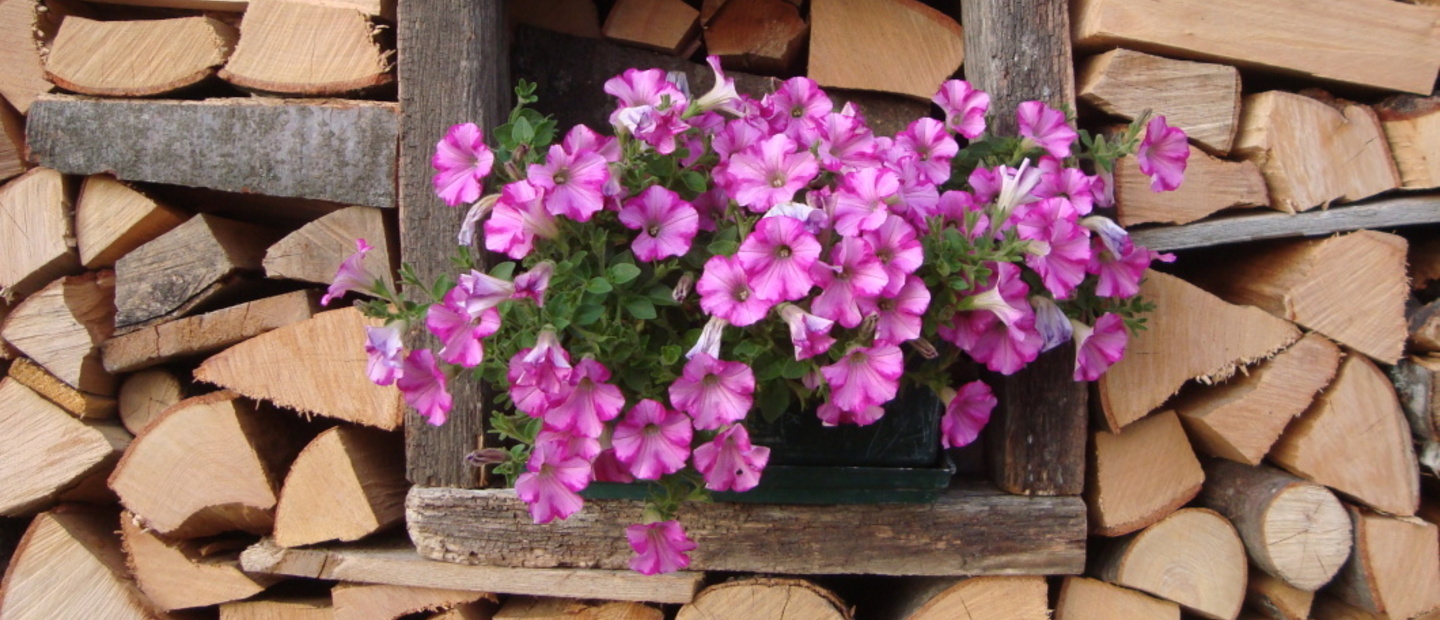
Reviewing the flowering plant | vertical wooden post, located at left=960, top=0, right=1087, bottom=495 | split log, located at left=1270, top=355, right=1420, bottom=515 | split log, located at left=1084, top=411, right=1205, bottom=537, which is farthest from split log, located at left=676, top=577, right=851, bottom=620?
split log, located at left=1270, top=355, right=1420, bottom=515

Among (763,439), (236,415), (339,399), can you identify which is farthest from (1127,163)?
(236,415)

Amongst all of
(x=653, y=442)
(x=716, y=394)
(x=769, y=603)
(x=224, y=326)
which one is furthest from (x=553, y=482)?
(x=224, y=326)

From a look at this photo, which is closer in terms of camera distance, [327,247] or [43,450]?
[327,247]

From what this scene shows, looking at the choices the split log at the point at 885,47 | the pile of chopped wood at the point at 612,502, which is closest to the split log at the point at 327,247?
the pile of chopped wood at the point at 612,502

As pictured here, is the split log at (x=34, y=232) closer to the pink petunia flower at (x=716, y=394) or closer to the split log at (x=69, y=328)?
the split log at (x=69, y=328)

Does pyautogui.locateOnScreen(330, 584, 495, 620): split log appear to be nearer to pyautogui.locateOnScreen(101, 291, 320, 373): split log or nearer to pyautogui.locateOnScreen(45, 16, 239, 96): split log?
pyautogui.locateOnScreen(101, 291, 320, 373): split log

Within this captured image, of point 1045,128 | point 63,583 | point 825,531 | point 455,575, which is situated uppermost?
point 1045,128

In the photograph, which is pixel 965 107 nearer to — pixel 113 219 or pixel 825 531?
pixel 825 531
